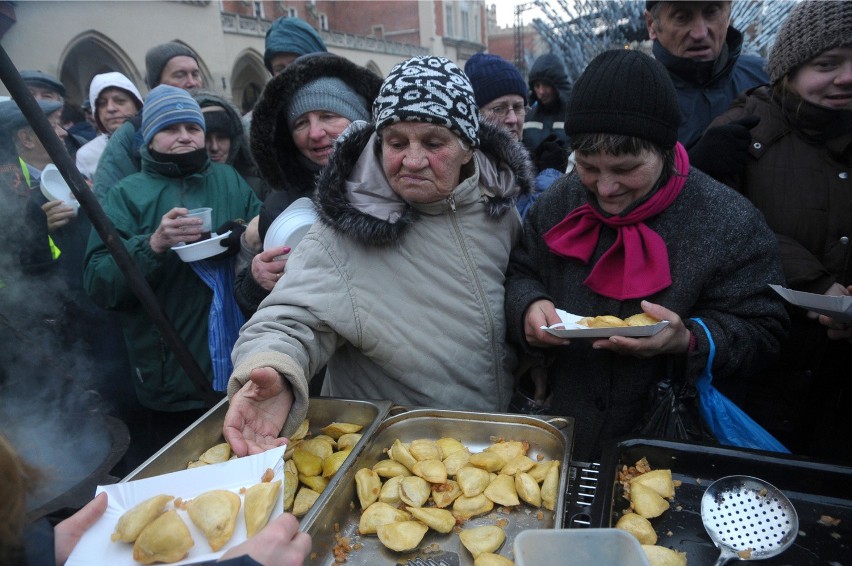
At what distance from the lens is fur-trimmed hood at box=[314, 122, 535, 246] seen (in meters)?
1.61

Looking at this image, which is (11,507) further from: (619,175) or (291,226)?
(619,175)

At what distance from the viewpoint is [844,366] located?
6.82 ft

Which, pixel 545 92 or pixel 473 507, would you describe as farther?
pixel 545 92

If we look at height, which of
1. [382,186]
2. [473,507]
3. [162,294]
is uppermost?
[382,186]

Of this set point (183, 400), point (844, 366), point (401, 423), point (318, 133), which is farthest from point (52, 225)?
point (844, 366)

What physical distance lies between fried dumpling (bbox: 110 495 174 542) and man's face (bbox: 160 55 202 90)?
10.9 feet

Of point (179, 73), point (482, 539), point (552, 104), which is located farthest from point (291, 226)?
point (552, 104)

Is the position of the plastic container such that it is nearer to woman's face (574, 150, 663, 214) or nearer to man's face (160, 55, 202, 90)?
woman's face (574, 150, 663, 214)

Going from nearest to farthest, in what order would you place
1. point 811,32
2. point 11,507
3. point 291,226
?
→ 1. point 11,507
2. point 811,32
3. point 291,226

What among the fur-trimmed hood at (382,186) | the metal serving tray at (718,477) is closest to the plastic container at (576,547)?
the metal serving tray at (718,477)

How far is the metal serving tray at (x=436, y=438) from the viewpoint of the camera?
126 cm

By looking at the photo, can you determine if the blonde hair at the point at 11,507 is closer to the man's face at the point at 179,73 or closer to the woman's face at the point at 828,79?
the woman's face at the point at 828,79

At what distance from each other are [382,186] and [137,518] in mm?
1070

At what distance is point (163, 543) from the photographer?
107 cm
